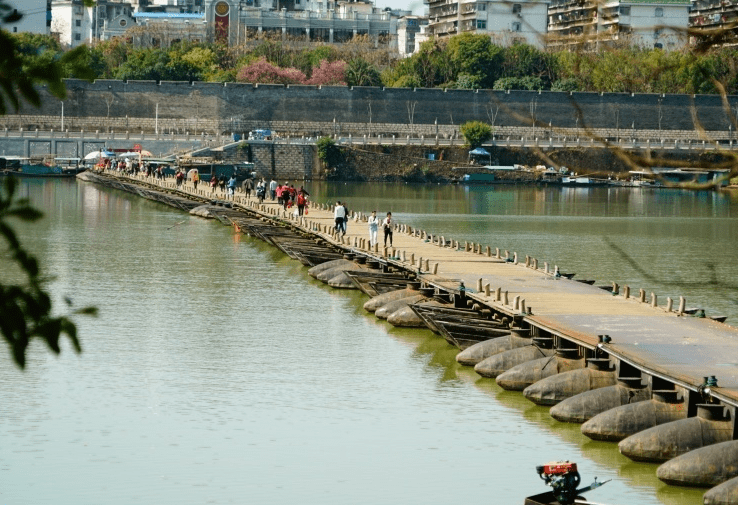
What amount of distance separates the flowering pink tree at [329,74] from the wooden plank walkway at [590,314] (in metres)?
81.6

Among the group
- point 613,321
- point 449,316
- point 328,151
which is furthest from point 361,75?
point 613,321

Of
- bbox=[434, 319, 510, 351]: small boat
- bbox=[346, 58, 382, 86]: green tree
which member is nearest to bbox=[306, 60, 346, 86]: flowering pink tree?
bbox=[346, 58, 382, 86]: green tree

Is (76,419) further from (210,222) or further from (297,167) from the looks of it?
(297,167)

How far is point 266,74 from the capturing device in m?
117

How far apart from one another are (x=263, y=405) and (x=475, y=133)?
8058 centimetres

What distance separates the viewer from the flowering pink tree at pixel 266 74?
11662cm

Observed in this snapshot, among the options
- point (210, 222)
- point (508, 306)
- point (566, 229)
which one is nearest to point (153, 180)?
point (210, 222)

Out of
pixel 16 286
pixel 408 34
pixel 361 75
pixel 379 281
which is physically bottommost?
pixel 379 281

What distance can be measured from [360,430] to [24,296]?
577 inches

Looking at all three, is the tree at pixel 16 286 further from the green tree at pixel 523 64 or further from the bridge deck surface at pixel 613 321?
the green tree at pixel 523 64

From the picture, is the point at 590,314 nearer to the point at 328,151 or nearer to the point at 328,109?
the point at 328,151

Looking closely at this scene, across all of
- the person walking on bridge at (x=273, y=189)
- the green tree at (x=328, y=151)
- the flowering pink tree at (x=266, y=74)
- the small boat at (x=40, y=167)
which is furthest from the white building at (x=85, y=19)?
the person walking on bridge at (x=273, y=189)

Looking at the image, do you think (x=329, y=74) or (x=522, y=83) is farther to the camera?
(x=329, y=74)

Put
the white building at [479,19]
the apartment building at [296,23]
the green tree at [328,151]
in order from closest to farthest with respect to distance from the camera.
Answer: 1. the green tree at [328,151]
2. the white building at [479,19]
3. the apartment building at [296,23]
